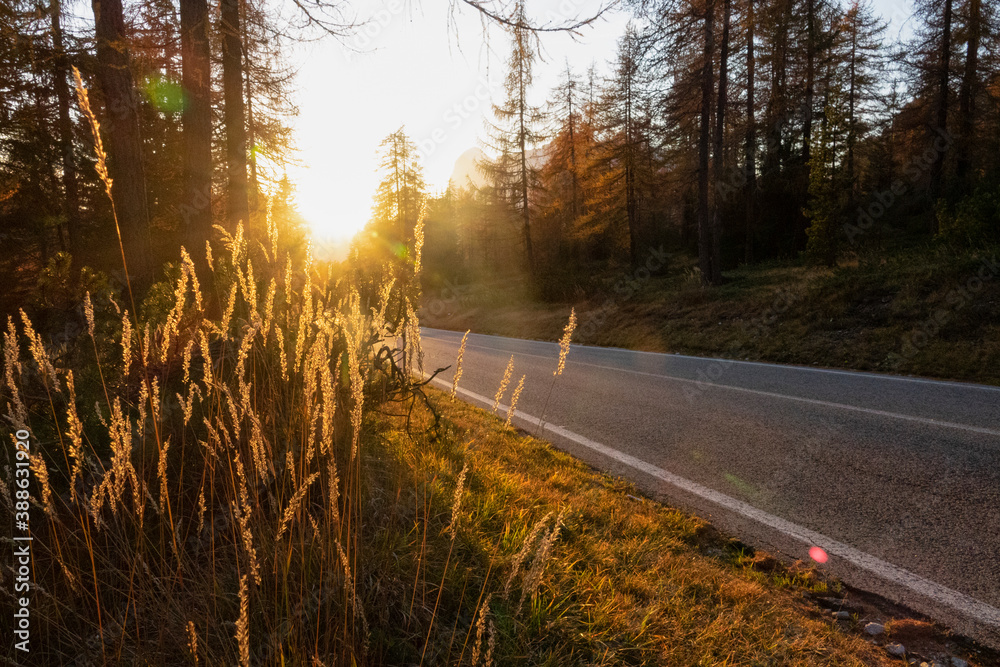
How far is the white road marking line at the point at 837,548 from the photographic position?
2246 millimetres

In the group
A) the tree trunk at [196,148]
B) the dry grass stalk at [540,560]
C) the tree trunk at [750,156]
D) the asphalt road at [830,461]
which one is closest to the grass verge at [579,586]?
the dry grass stalk at [540,560]

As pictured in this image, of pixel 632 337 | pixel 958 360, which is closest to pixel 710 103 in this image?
pixel 632 337

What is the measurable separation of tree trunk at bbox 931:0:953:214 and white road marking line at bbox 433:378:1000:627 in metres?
25.2

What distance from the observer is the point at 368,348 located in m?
3.18

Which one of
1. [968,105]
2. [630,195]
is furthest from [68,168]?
[968,105]

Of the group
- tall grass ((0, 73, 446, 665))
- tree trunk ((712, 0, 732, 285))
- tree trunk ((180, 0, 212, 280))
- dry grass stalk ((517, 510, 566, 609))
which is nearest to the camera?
dry grass stalk ((517, 510, 566, 609))

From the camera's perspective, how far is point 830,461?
3945 mm

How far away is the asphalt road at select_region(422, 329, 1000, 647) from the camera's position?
2584 mm

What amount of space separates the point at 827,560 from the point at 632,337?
1086cm

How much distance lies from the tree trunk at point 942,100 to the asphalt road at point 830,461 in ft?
72.3

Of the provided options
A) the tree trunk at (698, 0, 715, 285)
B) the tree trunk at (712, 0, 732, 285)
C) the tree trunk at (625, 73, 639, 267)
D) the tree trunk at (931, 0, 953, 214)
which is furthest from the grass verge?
the tree trunk at (931, 0, 953, 214)

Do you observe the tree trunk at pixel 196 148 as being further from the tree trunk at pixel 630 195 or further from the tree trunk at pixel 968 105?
the tree trunk at pixel 968 105

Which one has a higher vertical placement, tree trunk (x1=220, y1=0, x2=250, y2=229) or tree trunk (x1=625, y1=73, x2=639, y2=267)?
tree trunk (x1=625, y1=73, x2=639, y2=267)

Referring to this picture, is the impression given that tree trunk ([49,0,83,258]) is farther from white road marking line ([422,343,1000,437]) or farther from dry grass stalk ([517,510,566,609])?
dry grass stalk ([517,510,566,609])
